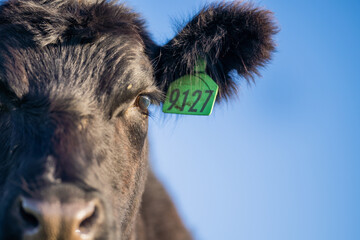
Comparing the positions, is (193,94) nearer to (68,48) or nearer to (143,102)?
(143,102)

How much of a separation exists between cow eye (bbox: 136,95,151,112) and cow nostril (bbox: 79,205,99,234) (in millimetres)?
1576

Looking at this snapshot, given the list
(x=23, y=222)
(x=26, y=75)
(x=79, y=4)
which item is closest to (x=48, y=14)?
(x=79, y=4)

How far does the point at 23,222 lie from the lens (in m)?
2.73

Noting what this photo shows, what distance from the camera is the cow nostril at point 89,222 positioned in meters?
2.82

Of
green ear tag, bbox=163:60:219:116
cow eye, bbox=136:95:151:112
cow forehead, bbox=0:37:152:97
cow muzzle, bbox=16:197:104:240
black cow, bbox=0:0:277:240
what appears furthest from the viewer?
green ear tag, bbox=163:60:219:116

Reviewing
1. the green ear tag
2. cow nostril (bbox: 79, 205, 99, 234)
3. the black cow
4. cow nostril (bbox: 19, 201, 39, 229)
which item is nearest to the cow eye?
the black cow

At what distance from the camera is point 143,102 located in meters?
4.30

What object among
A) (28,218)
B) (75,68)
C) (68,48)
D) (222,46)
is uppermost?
(222,46)

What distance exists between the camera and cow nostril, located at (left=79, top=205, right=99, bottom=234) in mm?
2823

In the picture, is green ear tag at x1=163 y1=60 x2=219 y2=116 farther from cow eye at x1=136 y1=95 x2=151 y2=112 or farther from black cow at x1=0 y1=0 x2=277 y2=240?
cow eye at x1=136 y1=95 x2=151 y2=112

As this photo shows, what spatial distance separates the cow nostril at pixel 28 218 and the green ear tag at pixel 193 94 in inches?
90.5

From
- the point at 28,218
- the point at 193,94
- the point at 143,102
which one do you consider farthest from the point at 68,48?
the point at 28,218

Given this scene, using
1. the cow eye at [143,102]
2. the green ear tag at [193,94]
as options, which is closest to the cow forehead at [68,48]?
the cow eye at [143,102]

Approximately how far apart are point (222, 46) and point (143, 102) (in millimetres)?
1112
